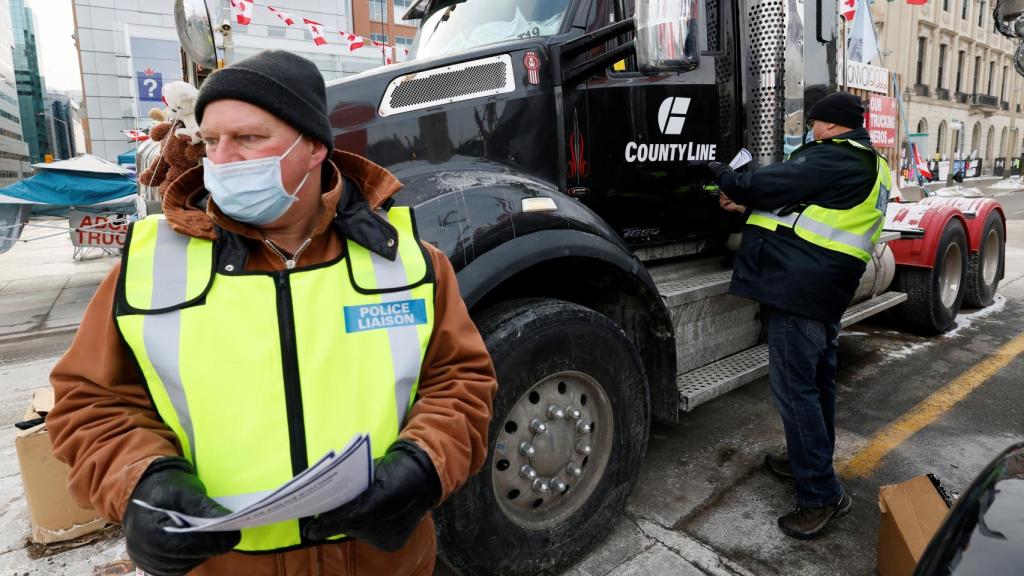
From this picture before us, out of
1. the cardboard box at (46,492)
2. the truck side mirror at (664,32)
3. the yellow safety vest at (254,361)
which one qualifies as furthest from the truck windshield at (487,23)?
the cardboard box at (46,492)

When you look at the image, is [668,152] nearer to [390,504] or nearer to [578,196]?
[578,196]

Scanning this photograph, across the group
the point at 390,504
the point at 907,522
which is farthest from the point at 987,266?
the point at 390,504

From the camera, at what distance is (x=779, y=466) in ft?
10.7

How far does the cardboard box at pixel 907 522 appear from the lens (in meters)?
2.19

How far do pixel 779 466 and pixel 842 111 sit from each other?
1.75 m

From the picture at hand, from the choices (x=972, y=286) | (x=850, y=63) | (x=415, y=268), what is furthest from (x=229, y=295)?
(x=972, y=286)

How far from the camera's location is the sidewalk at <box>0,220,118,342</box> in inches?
291

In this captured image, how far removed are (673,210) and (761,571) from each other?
1.81 m

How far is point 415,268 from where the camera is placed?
1.42 m

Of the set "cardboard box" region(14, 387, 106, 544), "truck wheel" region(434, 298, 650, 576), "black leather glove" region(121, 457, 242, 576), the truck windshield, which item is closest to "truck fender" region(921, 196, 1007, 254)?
the truck windshield

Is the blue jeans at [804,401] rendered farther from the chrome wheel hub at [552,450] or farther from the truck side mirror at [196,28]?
the truck side mirror at [196,28]

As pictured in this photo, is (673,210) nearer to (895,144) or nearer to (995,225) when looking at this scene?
(895,144)

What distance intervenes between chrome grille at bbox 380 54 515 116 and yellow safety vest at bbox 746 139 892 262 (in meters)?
1.37

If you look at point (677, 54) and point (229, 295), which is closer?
point (229, 295)
